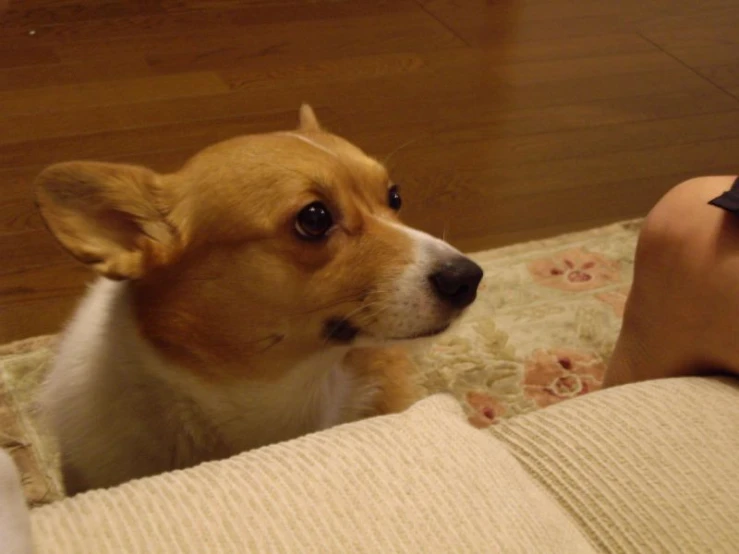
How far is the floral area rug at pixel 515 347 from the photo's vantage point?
1659mm

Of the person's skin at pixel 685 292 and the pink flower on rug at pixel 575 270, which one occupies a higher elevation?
the person's skin at pixel 685 292

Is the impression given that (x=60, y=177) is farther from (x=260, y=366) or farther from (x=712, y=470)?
(x=712, y=470)

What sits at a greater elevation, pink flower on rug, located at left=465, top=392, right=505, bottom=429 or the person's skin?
the person's skin

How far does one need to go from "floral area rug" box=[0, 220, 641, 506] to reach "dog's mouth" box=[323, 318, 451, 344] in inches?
13.8

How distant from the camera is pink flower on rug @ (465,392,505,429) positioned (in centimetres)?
171

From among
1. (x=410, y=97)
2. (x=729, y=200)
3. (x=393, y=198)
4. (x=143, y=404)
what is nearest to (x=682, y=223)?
(x=729, y=200)

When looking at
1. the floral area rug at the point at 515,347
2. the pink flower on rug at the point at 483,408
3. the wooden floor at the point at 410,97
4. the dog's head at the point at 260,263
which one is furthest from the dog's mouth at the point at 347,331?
the wooden floor at the point at 410,97

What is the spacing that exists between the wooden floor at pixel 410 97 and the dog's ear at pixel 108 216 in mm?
806

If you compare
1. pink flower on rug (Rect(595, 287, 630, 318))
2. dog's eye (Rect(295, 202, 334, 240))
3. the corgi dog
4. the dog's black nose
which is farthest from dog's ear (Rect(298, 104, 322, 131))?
pink flower on rug (Rect(595, 287, 630, 318))

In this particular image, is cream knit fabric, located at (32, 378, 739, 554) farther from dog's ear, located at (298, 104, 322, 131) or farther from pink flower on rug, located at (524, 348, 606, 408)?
pink flower on rug, located at (524, 348, 606, 408)

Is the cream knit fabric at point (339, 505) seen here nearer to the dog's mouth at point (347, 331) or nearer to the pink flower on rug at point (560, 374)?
the dog's mouth at point (347, 331)

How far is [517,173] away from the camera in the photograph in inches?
102

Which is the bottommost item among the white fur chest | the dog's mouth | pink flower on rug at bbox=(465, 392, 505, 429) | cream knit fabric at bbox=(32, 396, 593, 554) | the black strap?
pink flower on rug at bbox=(465, 392, 505, 429)

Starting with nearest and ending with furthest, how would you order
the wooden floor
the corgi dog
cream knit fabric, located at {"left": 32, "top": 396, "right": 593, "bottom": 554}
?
cream knit fabric, located at {"left": 32, "top": 396, "right": 593, "bottom": 554}
the corgi dog
the wooden floor
